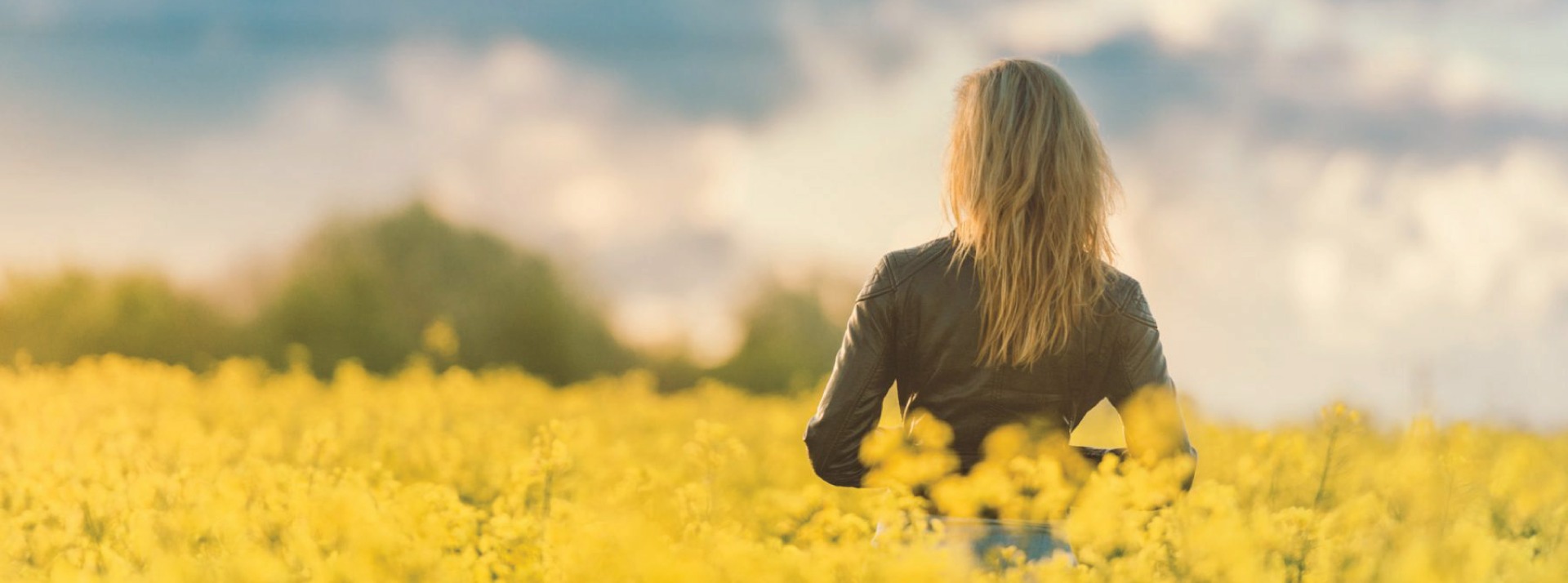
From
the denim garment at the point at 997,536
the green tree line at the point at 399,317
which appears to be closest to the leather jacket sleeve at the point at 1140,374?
the denim garment at the point at 997,536

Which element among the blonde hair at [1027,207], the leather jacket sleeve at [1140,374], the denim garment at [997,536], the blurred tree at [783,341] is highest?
the blurred tree at [783,341]

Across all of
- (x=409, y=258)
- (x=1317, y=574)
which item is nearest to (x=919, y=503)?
(x=1317, y=574)

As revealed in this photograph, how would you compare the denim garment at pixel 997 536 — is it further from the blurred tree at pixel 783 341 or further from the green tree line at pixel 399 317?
the blurred tree at pixel 783 341

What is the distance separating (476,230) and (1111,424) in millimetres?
18901

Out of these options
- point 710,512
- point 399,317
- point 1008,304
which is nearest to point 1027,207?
point 1008,304

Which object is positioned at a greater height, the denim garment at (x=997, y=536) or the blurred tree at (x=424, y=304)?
the blurred tree at (x=424, y=304)

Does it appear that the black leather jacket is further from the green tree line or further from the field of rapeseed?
the green tree line

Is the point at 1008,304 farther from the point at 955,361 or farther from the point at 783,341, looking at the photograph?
the point at 783,341

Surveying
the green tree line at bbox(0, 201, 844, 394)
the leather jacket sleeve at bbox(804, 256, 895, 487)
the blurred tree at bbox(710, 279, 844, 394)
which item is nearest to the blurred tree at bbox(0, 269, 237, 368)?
the green tree line at bbox(0, 201, 844, 394)

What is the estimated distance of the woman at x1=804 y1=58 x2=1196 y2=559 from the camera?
2.66 meters

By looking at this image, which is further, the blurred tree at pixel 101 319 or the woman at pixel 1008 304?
the blurred tree at pixel 101 319

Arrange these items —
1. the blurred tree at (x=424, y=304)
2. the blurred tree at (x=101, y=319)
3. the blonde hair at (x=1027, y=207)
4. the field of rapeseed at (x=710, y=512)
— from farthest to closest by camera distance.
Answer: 1. the blurred tree at (x=424, y=304)
2. the blurred tree at (x=101, y=319)
3. the field of rapeseed at (x=710, y=512)
4. the blonde hair at (x=1027, y=207)

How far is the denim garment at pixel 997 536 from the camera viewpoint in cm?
279

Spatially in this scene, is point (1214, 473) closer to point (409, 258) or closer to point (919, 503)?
point (919, 503)
